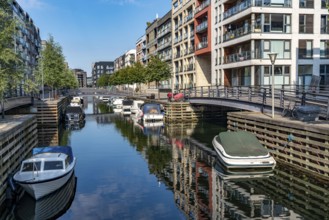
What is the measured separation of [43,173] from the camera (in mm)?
17797

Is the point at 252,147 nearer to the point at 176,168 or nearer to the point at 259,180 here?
the point at 259,180

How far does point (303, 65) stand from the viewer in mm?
48406

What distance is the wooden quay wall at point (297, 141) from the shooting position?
19.5 metres

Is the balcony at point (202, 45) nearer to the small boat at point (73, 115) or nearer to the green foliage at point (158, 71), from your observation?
the green foliage at point (158, 71)

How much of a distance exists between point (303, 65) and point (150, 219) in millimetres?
39738

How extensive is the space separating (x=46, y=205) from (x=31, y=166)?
2337 millimetres

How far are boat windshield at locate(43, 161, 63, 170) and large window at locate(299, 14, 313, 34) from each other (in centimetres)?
3983

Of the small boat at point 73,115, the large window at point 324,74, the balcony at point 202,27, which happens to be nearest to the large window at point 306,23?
the large window at point 324,74

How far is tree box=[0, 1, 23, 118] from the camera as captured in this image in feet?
76.2

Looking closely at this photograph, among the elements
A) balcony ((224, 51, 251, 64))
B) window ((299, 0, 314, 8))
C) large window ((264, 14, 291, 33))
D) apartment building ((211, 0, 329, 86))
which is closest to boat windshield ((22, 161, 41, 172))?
apartment building ((211, 0, 329, 86))

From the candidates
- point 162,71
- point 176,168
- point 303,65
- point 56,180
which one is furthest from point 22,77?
point 162,71

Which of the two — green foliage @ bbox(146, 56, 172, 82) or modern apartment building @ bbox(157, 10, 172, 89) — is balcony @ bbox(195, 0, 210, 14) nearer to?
green foliage @ bbox(146, 56, 172, 82)

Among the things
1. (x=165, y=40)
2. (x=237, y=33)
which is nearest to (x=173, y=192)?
(x=237, y=33)

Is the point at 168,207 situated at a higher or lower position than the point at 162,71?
lower
